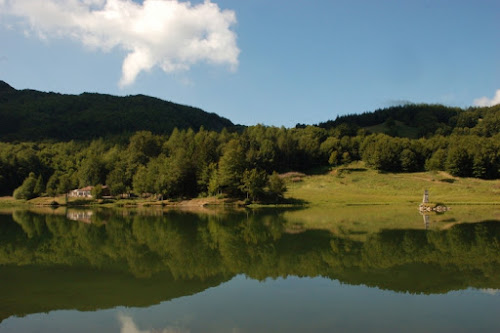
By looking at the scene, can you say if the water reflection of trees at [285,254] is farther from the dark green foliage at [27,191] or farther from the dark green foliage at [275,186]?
the dark green foliage at [27,191]

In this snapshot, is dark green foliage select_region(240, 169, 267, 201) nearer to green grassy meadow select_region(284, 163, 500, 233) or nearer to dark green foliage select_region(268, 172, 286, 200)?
dark green foliage select_region(268, 172, 286, 200)

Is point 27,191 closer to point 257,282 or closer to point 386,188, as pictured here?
point 386,188

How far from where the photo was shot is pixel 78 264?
78.2ft

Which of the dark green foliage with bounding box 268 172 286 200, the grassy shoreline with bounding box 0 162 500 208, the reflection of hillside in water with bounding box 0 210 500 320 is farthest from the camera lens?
the dark green foliage with bounding box 268 172 286 200

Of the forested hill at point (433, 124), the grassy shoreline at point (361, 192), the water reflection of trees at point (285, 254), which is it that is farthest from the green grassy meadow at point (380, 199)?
the forested hill at point (433, 124)

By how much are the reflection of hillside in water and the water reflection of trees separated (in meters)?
0.06

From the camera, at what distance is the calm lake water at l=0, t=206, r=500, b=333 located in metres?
13.5

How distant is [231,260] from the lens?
24.1 metres

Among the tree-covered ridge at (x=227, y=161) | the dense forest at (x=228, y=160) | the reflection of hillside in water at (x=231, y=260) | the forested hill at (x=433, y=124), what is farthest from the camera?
the forested hill at (x=433, y=124)

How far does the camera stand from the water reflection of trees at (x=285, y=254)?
20.0m

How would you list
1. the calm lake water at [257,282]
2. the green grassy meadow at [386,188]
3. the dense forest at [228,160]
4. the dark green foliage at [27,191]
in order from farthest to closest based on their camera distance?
the dark green foliage at [27,191]
the dense forest at [228,160]
the green grassy meadow at [386,188]
the calm lake water at [257,282]

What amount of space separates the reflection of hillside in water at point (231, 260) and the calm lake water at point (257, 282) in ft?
0.29

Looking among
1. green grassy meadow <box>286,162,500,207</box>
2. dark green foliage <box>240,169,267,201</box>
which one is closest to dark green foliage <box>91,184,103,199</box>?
dark green foliage <box>240,169,267,201</box>

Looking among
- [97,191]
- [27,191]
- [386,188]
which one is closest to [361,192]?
[386,188]
